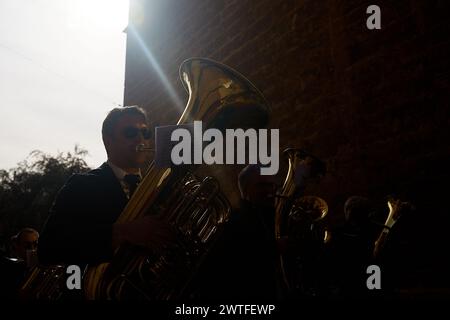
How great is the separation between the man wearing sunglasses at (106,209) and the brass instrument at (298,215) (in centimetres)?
143

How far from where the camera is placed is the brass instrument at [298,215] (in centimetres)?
334

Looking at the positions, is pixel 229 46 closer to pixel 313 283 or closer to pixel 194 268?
pixel 313 283

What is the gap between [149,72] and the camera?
953 centimetres

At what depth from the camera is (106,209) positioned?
2.18m

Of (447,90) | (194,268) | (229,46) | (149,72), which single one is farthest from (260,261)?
(149,72)

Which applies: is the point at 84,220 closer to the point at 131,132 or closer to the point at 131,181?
the point at 131,181

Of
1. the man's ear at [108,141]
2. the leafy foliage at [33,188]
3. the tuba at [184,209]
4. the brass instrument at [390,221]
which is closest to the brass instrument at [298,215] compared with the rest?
the brass instrument at [390,221]

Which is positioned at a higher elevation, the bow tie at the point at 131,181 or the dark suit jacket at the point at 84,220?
the bow tie at the point at 131,181

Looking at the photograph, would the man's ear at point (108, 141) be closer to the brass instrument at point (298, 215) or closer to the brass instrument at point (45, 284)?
the brass instrument at point (45, 284)

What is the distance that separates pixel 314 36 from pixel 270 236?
10.9ft

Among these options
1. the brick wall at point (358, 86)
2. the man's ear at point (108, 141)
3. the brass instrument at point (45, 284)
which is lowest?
the brass instrument at point (45, 284)

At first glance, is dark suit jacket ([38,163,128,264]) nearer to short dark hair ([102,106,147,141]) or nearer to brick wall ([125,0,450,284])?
short dark hair ([102,106,147,141])

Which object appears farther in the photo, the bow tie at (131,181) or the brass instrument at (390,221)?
the brass instrument at (390,221)

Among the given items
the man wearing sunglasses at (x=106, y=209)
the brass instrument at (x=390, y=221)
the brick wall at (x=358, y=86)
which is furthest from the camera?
the brick wall at (x=358, y=86)
